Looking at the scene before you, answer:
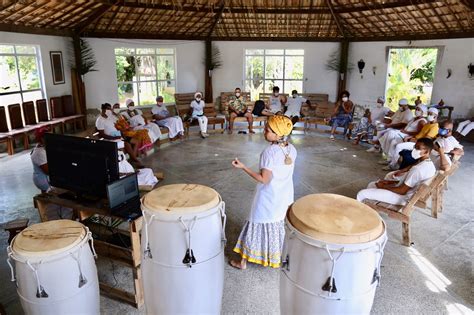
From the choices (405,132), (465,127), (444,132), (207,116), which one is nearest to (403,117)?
(405,132)

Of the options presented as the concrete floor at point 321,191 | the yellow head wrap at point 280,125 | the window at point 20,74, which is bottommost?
the concrete floor at point 321,191

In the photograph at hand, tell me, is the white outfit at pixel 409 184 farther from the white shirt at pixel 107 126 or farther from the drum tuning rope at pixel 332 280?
the white shirt at pixel 107 126

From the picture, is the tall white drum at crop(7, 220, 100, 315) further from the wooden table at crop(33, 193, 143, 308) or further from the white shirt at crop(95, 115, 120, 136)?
the white shirt at crop(95, 115, 120, 136)

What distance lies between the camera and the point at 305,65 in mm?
12477

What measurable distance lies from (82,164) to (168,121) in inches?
213

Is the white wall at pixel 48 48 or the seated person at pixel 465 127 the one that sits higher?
the white wall at pixel 48 48

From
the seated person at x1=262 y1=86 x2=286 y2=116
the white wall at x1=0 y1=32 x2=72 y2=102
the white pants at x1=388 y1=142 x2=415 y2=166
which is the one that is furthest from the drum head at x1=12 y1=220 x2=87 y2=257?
the seated person at x1=262 y1=86 x2=286 y2=116

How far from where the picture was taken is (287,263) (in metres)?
2.04

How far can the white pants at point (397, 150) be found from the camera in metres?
6.30

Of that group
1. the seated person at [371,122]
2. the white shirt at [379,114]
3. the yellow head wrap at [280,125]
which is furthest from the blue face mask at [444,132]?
the yellow head wrap at [280,125]

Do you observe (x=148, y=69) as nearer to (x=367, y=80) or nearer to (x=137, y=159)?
(x=137, y=159)

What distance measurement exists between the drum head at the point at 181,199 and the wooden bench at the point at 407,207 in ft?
7.90

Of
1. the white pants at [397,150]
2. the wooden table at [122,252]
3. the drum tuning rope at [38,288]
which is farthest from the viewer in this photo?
the white pants at [397,150]

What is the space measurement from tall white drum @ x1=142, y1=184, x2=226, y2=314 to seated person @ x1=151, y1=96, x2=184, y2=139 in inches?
243
